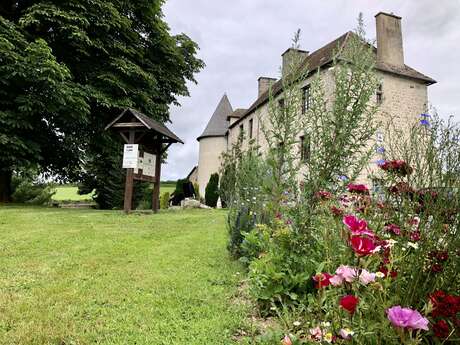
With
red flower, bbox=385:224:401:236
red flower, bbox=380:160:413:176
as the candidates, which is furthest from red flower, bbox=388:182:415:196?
red flower, bbox=385:224:401:236

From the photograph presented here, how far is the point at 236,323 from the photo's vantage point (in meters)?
2.45

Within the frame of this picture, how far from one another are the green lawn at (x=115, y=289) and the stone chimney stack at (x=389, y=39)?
12970 millimetres

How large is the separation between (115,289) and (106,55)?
1126cm

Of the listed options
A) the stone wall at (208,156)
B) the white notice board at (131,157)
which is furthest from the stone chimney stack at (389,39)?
the stone wall at (208,156)

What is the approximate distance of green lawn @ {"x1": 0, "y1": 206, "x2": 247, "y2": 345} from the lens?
7.56 feet

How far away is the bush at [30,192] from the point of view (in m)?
14.5

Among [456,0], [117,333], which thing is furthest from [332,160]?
[117,333]

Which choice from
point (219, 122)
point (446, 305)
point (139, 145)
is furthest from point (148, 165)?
point (219, 122)

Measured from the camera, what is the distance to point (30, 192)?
14.8 meters

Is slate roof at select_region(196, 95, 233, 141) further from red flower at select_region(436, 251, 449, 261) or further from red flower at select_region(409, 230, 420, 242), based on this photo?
red flower at select_region(436, 251, 449, 261)

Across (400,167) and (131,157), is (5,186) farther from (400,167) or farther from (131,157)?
(400,167)

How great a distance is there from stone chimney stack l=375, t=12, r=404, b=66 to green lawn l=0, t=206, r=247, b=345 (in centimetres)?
1297

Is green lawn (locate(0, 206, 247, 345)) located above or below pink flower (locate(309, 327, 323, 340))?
below

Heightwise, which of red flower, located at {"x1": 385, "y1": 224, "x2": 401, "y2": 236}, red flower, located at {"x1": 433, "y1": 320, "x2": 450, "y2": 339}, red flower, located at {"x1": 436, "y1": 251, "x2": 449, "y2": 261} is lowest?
red flower, located at {"x1": 433, "y1": 320, "x2": 450, "y2": 339}
